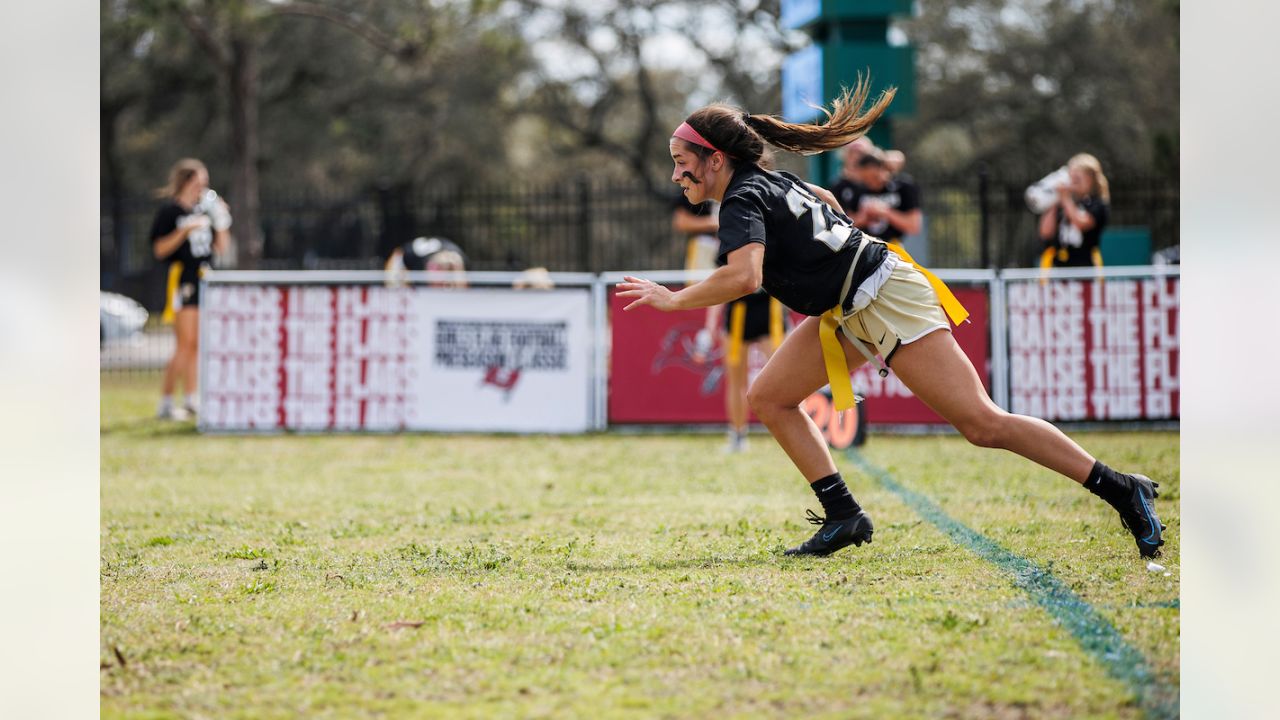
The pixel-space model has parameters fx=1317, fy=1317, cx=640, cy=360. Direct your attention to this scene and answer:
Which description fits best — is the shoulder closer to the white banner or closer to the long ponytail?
the white banner

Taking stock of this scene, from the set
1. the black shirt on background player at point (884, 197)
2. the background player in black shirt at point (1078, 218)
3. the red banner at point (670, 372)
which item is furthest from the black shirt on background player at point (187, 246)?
the background player in black shirt at point (1078, 218)

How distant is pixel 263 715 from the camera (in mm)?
3309

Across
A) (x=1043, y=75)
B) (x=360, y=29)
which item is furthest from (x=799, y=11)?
(x=1043, y=75)

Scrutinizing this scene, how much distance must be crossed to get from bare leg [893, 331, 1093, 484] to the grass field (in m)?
0.45

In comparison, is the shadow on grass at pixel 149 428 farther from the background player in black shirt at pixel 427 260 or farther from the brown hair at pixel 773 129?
the brown hair at pixel 773 129

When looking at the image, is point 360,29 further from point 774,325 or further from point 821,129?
point 821,129

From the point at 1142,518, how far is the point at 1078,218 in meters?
6.34

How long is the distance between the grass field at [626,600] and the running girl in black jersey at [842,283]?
1.56 feet

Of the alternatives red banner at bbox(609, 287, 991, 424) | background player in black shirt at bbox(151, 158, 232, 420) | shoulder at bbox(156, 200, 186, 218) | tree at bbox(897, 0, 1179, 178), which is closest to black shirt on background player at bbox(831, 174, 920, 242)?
red banner at bbox(609, 287, 991, 424)

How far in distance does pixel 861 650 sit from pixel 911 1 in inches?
383

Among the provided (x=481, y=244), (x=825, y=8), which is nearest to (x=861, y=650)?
(x=825, y=8)

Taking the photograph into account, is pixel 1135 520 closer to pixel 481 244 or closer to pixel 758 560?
pixel 758 560

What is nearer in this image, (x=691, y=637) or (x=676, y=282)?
(x=691, y=637)

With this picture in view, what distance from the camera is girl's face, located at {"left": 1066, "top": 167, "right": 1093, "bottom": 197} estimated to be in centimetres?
1064
